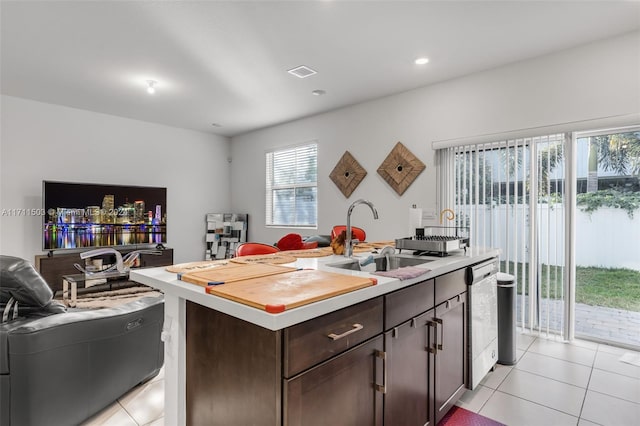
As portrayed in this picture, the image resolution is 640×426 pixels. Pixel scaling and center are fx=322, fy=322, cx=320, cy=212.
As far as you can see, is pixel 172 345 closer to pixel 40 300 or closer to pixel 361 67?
pixel 40 300

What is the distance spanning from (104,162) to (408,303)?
535cm

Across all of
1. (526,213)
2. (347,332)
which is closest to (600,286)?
(526,213)

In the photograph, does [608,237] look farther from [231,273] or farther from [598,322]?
[231,273]

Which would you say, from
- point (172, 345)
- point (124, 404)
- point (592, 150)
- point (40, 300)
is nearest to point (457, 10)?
point (592, 150)

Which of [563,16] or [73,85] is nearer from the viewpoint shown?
[563,16]

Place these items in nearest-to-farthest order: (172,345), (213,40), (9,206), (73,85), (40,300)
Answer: (172,345), (40,300), (213,40), (73,85), (9,206)

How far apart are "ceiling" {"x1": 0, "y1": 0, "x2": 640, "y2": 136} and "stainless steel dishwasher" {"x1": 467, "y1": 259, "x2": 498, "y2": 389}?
6.45ft

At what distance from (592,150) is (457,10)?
192 centimetres

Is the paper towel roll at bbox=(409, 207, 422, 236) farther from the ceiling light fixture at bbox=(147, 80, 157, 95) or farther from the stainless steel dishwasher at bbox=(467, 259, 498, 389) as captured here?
the ceiling light fixture at bbox=(147, 80, 157, 95)

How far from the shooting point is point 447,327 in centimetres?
180

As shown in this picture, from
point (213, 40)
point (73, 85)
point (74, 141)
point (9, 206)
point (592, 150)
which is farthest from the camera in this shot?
point (74, 141)

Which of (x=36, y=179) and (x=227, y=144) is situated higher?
(x=227, y=144)

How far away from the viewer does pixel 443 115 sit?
3.78m

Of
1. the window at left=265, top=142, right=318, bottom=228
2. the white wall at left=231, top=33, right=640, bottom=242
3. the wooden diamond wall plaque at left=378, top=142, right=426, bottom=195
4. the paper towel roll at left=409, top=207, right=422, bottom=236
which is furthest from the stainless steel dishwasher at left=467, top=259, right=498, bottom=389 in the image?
the window at left=265, top=142, right=318, bottom=228
